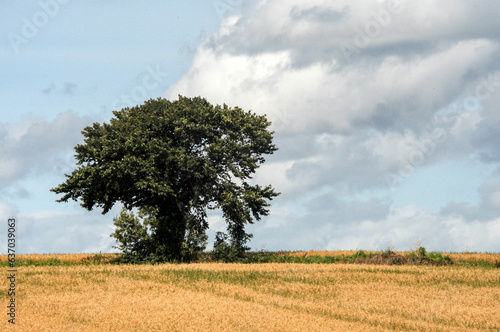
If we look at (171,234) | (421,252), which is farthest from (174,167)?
(421,252)

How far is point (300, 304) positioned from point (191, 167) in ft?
74.4

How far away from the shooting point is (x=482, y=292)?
1371 inches

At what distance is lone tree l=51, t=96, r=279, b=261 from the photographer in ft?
160

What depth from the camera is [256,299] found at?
30.3m

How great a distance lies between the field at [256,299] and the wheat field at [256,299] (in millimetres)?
48

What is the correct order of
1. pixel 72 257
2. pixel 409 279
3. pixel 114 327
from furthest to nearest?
pixel 72 257 → pixel 409 279 → pixel 114 327

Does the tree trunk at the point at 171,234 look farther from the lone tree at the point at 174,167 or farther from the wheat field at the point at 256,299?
the wheat field at the point at 256,299

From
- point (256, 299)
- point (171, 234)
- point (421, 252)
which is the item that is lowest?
point (256, 299)

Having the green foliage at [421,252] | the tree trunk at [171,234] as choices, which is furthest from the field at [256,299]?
the tree trunk at [171,234]

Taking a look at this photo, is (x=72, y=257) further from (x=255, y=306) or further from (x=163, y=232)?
(x=255, y=306)

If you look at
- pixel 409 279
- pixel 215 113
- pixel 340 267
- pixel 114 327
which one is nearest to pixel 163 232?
pixel 215 113

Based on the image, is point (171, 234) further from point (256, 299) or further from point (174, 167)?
point (256, 299)

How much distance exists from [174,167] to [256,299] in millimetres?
22455

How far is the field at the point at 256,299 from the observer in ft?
79.2
